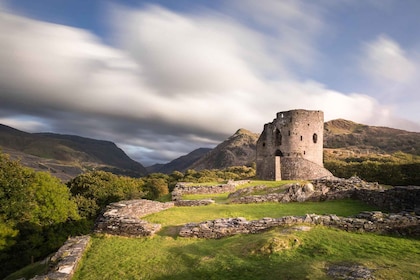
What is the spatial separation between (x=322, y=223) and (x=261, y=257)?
180 inches

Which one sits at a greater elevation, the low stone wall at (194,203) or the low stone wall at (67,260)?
the low stone wall at (194,203)

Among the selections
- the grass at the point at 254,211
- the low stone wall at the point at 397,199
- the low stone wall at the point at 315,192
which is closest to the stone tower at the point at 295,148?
the low stone wall at the point at 315,192

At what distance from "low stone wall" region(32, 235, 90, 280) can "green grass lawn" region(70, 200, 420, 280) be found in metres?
0.39

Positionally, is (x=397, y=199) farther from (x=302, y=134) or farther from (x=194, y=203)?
(x=302, y=134)

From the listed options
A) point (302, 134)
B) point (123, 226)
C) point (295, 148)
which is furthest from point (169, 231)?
point (302, 134)

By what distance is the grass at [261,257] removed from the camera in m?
9.63

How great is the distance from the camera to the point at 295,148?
43.8 meters

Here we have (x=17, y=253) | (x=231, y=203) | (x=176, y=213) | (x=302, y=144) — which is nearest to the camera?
(x=176, y=213)

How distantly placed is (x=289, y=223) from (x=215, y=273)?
5.33 metres

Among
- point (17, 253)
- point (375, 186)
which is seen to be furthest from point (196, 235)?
point (17, 253)

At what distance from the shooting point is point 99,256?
43.6ft

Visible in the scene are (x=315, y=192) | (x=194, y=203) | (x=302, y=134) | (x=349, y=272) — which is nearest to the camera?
(x=349, y=272)

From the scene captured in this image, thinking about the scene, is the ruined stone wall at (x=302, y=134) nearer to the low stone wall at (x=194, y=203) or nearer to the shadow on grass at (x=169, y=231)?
the low stone wall at (x=194, y=203)

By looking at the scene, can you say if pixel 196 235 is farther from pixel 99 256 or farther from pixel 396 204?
pixel 396 204
